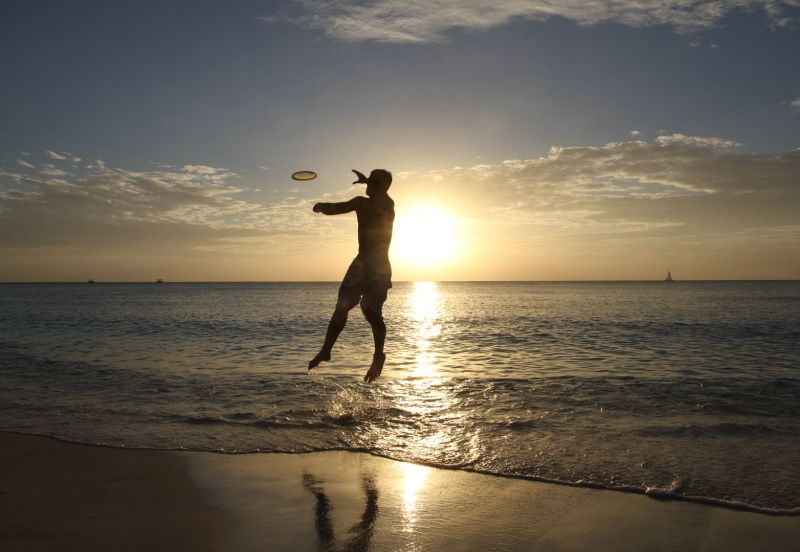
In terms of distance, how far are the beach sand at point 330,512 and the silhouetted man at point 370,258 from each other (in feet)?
8.43

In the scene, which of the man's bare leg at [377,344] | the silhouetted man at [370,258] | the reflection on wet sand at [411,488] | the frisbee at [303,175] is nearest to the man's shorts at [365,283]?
the silhouetted man at [370,258]

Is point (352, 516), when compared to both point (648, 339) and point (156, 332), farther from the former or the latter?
point (156, 332)

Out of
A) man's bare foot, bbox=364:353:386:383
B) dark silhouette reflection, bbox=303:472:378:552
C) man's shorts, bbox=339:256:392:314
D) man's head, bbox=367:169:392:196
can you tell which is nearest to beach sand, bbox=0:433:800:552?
dark silhouette reflection, bbox=303:472:378:552

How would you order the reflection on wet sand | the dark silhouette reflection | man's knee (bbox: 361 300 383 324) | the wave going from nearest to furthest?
the dark silhouette reflection < the reflection on wet sand < the wave < man's knee (bbox: 361 300 383 324)

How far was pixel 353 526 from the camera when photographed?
13.6 feet

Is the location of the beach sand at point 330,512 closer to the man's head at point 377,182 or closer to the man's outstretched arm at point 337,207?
the man's outstretched arm at point 337,207

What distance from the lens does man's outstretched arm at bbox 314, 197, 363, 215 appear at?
24.8ft

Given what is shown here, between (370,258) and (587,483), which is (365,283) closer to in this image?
(370,258)

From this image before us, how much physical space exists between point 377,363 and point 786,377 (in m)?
10.6

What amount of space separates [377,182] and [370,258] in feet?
3.66

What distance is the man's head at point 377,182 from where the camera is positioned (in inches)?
313

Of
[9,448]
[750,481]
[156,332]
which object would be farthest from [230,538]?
[156,332]

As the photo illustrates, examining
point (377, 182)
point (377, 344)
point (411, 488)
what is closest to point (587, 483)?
point (411, 488)

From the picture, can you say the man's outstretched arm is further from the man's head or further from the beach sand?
the beach sand
